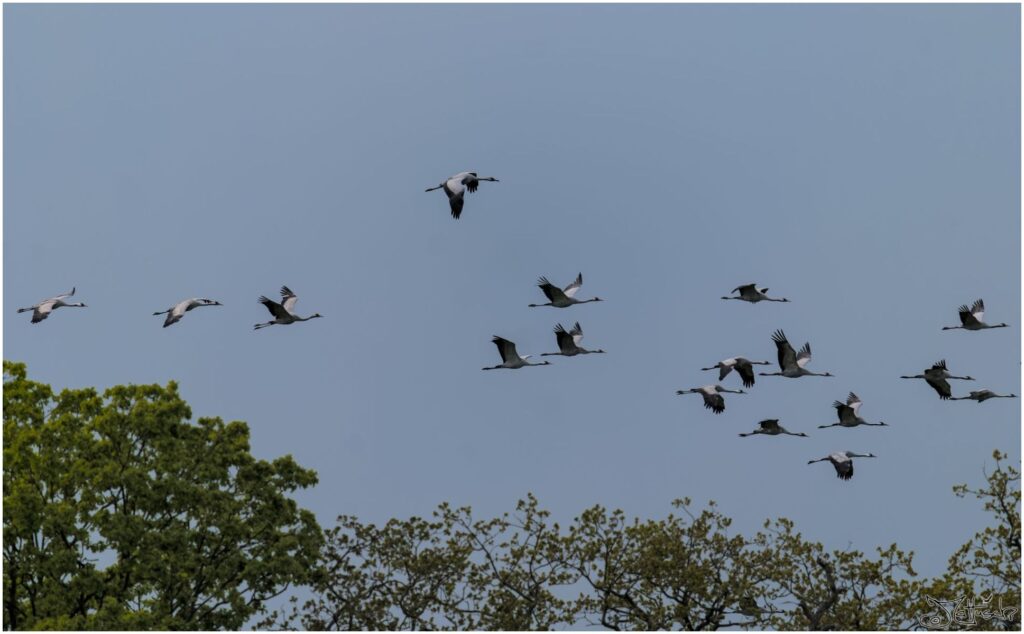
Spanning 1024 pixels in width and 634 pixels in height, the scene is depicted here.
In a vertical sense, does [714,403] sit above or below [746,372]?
below

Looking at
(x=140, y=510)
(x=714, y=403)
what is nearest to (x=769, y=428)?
(x=714, y=403)

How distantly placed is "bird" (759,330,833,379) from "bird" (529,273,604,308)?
3784 millimetres

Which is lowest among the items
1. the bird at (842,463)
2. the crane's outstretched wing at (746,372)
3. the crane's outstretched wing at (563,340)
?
the bird at (842,463)

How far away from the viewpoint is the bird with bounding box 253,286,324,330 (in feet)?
89.4

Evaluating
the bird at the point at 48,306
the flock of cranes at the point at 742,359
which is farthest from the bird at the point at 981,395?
the bird at the point at 48,306

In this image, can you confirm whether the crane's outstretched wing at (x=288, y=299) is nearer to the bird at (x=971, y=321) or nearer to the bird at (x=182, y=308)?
the bird at (x=182, y=308)

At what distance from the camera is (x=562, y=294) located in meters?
28.9

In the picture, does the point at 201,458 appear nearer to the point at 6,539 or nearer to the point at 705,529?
the point at 6,539

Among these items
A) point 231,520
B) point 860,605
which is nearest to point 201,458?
point 231,520

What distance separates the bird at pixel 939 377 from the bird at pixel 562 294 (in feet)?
21.5

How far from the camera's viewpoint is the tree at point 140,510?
26.6 meters

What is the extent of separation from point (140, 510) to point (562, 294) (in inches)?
352

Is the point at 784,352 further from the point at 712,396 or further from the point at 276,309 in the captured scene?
the point at 276,309

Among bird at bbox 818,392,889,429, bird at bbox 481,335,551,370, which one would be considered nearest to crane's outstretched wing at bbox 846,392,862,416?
bird at bbox 818,392,889,429
